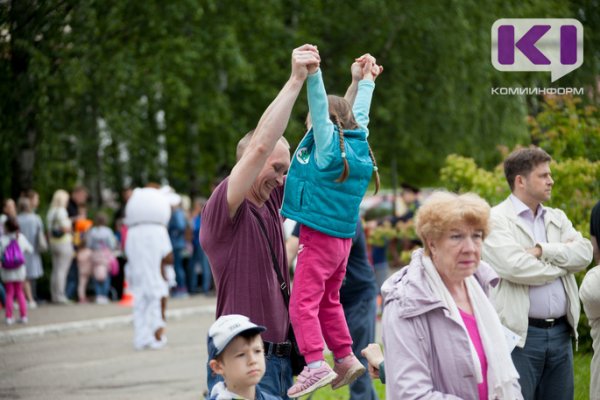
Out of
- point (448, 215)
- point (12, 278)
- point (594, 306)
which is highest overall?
point (448, 215)

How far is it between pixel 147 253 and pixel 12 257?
14.5 ft

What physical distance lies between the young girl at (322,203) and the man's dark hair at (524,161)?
161 cm

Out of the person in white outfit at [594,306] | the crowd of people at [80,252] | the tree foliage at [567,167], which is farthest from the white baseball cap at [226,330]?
the crowd of people at [80,252]

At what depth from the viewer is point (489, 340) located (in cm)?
464

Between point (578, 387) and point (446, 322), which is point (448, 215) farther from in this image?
point (578, 387)

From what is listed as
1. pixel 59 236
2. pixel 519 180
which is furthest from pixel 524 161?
pixel 59 236

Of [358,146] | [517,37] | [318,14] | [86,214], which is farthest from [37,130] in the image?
[358,146]

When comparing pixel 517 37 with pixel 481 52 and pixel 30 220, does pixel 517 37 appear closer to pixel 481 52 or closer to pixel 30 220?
pixel 30 220

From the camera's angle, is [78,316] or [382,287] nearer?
[382,287]

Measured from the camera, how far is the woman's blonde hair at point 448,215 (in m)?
4.72

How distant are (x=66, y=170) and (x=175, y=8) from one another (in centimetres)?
656

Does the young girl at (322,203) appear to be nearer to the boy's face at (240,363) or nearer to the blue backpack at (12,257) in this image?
the boy's face at (240,363)

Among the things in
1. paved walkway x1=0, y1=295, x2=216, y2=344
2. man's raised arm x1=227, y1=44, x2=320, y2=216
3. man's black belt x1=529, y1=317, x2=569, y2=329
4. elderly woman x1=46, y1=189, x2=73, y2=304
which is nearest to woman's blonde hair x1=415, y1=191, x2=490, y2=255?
man's raised arm x1=227, y1=44, x2=320, y2=216

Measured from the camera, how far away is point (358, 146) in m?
5.58
